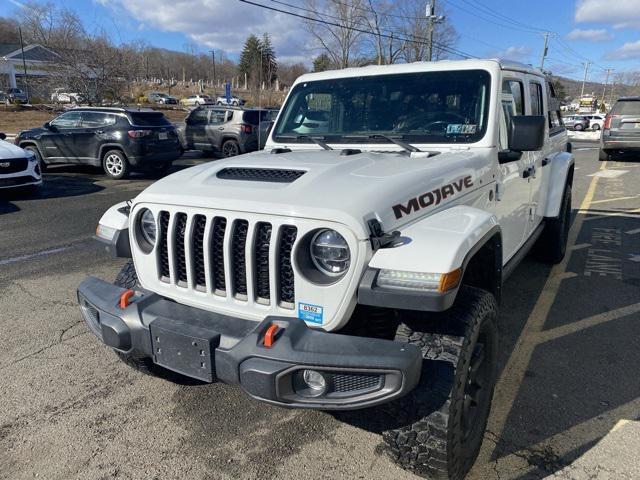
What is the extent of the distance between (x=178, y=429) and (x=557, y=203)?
157 inches

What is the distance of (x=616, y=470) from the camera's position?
8.21 ft

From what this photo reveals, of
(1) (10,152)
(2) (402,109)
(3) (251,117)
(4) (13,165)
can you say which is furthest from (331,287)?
(3) (251,117)

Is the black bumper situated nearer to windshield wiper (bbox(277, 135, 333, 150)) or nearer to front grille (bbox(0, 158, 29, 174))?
windshield wiper (bbox(277, 135, 333, 150))

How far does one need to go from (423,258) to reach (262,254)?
70 cm

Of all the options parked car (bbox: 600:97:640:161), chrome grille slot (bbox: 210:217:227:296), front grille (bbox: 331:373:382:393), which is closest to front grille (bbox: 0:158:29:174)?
chrome grille slot (bbox: 210:217:227:296)

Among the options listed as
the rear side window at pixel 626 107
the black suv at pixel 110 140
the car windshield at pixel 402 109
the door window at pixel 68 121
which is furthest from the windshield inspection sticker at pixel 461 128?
the rear side window at pixel 626 107

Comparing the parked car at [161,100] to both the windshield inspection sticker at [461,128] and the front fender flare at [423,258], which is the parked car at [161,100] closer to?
the windshield inspection sticker at [461,128]

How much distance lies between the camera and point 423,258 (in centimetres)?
209

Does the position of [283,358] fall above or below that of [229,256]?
below

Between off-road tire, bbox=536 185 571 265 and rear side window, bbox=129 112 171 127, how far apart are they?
9.66 m

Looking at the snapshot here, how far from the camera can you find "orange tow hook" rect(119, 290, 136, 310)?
2441 mm

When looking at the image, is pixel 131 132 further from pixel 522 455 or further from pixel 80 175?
pixel 522 455

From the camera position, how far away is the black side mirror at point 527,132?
3.08 m

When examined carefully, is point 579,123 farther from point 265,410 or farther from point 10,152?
point 265,410
